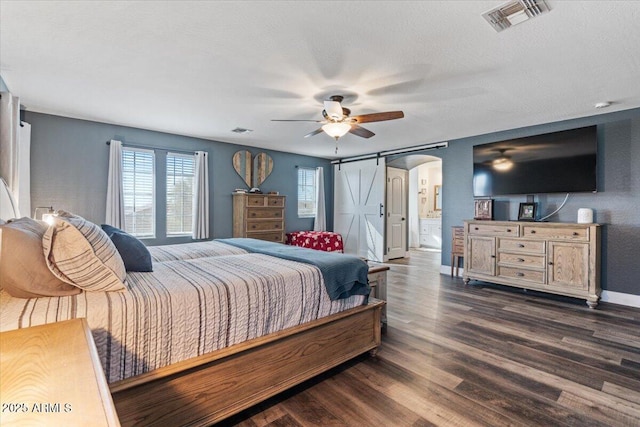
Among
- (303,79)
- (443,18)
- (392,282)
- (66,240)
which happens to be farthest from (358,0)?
(392,282)

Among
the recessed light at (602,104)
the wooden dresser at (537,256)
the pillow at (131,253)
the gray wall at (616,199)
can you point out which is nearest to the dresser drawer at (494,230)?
the wooden dresser at (537,256)

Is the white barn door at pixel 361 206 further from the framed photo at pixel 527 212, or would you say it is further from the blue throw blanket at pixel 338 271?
the blue throw blanket at pixel 338 271

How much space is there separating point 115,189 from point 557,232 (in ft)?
19.4

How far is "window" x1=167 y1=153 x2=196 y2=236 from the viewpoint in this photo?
5020 millimetres

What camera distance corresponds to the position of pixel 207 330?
161 cm

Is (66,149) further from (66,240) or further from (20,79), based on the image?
(66,240)

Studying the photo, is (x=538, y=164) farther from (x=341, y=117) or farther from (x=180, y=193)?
(x=180, y=193)

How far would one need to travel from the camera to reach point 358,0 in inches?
70.0

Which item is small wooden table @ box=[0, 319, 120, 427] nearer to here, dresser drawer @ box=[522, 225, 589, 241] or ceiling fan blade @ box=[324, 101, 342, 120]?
ceiling fan blade @ box=[324, 101, 342, 120]

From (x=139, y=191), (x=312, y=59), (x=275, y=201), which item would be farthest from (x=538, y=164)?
(x=139, y=191)

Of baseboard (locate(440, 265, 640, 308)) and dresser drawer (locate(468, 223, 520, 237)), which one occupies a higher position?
dresser drawer (locate(468, 223, 520, 237))

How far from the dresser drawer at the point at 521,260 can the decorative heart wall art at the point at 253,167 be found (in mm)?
4264

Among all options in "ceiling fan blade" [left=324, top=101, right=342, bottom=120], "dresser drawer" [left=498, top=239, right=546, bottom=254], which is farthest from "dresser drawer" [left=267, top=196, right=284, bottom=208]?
"dresser drawer" [left=498, top=239, right=546, bottom=254]

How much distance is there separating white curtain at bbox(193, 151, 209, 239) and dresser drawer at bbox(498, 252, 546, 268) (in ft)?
15.0
